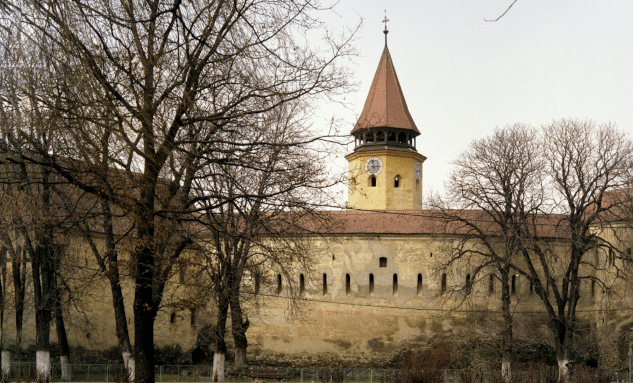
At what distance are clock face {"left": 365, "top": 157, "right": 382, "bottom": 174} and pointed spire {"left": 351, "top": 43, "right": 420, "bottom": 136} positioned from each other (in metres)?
1.95

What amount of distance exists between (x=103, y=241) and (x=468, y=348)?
49.4 ft

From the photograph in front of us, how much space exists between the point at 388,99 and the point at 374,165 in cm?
424

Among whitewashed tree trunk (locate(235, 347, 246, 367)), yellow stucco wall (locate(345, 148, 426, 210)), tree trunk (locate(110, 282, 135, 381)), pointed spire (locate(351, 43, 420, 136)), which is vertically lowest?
whitewashed tree trunk (locate(235, 347, 246, 367))

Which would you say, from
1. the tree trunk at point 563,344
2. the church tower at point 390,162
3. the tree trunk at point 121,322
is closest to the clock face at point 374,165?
the church tower at point 390,162

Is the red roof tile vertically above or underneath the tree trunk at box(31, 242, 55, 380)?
above

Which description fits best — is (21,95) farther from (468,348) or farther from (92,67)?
(468,348)

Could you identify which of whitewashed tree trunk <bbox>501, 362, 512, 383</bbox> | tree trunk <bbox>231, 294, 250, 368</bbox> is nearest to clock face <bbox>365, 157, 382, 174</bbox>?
whitewashed tree trunk <bbox>501, 362, 512, 383</bbox>

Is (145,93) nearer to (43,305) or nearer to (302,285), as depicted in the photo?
(43,305)

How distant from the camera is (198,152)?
8797mm

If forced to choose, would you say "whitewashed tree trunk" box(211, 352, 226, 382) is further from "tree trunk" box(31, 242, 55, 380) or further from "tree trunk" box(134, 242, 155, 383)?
"tree trunk" box(134, 242, 155, 383)

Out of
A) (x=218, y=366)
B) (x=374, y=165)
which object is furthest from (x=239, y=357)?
(x=374, y=165)

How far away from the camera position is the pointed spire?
36.6 m

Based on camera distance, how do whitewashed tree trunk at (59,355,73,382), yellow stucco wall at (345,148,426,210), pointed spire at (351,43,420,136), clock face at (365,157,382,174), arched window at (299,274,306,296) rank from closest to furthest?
whitewashed tree trunk at (59,355,73,382)
arched window at (299,274,306,296)
yellow stucco wall at (345,148,426,210)
clock face at (365,157,382,174)
pointed spire at (351,43,420,136)

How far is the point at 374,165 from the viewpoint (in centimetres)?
3600
